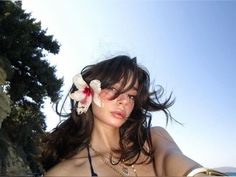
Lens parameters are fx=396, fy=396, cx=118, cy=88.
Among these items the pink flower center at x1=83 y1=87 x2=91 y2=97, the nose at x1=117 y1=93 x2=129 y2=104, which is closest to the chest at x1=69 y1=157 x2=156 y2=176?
the nose at x1=117 y1=93 x2=129 y2=104

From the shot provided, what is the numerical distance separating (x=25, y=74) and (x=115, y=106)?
19.5 meters

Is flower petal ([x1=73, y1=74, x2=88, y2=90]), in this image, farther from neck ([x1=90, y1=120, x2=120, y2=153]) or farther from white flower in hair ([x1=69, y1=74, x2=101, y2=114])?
neck ([x1=90, y1=120, x2=120, y2=153])

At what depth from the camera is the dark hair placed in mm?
3043

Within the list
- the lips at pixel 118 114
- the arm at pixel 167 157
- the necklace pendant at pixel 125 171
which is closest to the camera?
the arm at pixel 167 157

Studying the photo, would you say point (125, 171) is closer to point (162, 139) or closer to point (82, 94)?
point (162, 139)

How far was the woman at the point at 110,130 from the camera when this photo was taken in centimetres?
278

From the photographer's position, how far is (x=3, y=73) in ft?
60.1

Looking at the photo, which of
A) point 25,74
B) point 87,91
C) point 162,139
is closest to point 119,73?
point 87,91

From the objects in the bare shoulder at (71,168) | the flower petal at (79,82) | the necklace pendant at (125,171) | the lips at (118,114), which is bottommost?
the necklace pendant at (125,171)

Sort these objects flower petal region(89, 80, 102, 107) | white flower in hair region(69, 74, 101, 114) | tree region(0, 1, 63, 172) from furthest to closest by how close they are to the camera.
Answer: tree region(0, 1, 63, 172), white flower in hair region(69, 74, 101, 114), flower petal region(89, 80, 102, 107)

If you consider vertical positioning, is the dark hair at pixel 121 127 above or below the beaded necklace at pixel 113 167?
above

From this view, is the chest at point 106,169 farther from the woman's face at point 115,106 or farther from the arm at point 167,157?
the woman's face at point 115,106

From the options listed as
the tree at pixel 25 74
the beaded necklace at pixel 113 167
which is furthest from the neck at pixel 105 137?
the tree at pixel 25 74

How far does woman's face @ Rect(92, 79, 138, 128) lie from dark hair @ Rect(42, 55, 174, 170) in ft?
0.15
